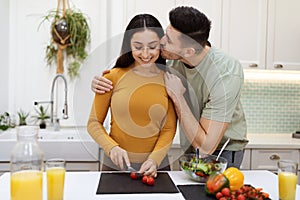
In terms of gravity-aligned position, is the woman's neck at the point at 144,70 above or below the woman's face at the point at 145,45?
below

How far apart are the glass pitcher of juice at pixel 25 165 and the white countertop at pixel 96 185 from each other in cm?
19

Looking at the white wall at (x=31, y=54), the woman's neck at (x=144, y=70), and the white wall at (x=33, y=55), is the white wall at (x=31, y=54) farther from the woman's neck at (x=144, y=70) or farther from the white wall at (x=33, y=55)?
the woman's neck at (x=144, y=70)

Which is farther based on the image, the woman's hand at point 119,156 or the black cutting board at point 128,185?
the woman's hand at point 119,156

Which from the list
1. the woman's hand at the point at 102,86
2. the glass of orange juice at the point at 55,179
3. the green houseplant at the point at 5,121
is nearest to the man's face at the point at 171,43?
the woman's hand at the point at 102,86

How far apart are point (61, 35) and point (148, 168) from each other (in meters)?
1.63

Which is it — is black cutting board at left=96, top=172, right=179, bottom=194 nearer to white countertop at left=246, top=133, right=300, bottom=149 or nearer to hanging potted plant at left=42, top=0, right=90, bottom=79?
white countertop at left=246, top=133, right=300, bottom=149

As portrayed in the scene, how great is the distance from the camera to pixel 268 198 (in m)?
1.17

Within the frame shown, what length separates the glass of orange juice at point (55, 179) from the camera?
1069 mm

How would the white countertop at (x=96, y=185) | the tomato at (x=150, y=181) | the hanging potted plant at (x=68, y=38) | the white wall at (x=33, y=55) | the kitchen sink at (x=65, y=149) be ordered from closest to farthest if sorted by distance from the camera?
the white countertop at (x=96, y=185) < the tomato at (x=150, y=181) < the kitchen sink at (x=65, y=149) < the hanging potted plant at (x=68, y=38) < the white wall at (x=33, y=55)

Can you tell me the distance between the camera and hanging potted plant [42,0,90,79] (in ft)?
8.70

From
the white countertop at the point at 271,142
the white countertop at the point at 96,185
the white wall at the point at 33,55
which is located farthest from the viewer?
the white wall at the point at 33,55

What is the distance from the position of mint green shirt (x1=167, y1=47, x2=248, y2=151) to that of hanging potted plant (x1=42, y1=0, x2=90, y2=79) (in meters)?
1.29

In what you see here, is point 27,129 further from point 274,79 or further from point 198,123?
point 274,79

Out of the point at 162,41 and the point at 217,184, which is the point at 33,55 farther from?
the point at 217,184
